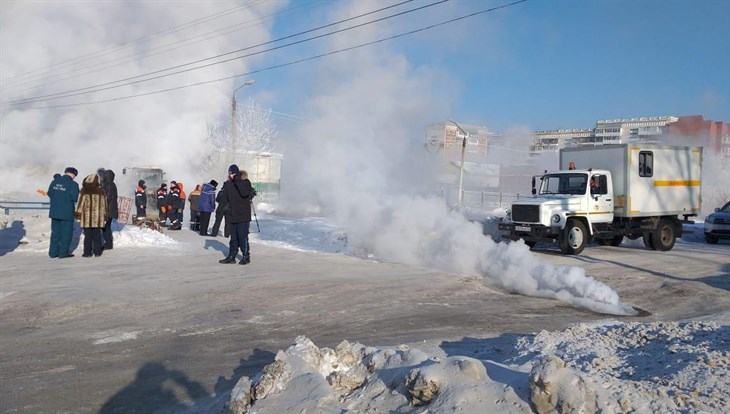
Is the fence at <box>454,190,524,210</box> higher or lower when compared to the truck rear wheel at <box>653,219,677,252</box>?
higher

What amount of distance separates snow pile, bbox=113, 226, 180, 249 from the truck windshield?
1020 cm

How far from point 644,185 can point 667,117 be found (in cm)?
3943

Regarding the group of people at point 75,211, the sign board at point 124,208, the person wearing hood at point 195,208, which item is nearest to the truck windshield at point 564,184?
the person wearing hood at point 195,208

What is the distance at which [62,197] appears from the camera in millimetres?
10766

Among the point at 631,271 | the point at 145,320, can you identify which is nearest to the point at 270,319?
the point at 145,320

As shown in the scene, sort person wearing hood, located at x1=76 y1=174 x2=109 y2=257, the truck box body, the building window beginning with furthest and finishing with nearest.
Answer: the building window < the truck box body < person wearing hood, located at x1=76 y1=174 x2=109 y2=257

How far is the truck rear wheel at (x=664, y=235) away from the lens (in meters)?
17.3

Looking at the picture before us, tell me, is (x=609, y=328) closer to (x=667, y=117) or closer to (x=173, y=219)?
(x=173, y=219)

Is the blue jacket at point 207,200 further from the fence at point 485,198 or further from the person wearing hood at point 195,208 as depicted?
the fence at point 485,198

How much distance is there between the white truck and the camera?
15773 mm

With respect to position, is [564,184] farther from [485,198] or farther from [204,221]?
[485,198]

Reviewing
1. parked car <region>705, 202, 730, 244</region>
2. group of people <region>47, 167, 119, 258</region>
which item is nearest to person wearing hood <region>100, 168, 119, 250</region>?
group of people <region>47, 167, 119, 258</region>

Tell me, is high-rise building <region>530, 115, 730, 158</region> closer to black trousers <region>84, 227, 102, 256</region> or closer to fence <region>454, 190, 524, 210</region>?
fence <region>454, 190, 524, 210</region>

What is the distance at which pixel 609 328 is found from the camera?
5.61 m
